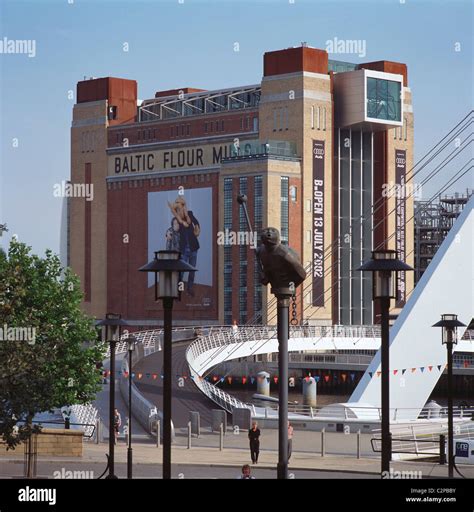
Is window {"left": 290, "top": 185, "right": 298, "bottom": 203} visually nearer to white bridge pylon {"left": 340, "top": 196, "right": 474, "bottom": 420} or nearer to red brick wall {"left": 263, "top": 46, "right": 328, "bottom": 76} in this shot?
red brick wall {"left": 263, "top": 46, "right": 328, "bottom": 76}

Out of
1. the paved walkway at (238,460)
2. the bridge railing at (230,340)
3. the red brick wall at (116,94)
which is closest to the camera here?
the paved walkway at (238,460)

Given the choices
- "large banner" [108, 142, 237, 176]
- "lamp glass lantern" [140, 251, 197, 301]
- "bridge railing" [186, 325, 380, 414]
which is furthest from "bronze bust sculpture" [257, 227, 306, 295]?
"large banner" [108, 142, 237, 176]

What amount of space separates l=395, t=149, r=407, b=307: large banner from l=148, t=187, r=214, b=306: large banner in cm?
1470

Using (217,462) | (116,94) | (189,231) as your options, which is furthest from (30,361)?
(116,94)

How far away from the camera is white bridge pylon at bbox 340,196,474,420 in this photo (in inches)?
1783

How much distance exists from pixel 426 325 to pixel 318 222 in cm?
5690

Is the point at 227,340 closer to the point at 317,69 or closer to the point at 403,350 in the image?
the point at 403,350

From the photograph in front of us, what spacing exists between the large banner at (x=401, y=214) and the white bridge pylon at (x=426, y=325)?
192ft

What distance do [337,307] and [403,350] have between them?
59950 millimetres

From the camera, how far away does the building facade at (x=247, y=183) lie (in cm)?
10250

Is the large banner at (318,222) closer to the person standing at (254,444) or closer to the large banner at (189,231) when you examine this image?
the large banner at (189,231)

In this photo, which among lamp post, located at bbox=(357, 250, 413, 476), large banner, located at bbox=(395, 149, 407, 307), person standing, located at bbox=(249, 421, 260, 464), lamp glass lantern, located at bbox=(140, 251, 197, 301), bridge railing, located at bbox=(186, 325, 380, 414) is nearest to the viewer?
lamp glass lantern, located at bbox=(140, 251, 197, 301)

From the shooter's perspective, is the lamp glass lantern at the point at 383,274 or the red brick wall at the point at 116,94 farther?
the red brick wall at the point at 116,94

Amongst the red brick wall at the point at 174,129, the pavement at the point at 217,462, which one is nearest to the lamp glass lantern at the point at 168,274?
the pavement at the point at 217,462
